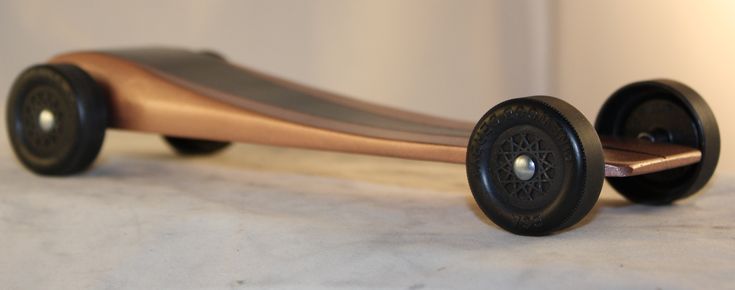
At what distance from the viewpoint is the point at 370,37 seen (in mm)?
3965

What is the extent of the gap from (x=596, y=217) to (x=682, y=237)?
24 centimetres

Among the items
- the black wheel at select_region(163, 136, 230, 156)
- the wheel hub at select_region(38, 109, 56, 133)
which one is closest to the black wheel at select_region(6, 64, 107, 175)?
the wheel hub at select_region(38, 109, 56, 133)

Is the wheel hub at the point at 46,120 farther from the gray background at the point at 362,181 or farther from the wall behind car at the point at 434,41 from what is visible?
the wall behind car at the point at 434,41

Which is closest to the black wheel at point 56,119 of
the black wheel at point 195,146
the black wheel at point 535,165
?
the black wheel at point 195,146

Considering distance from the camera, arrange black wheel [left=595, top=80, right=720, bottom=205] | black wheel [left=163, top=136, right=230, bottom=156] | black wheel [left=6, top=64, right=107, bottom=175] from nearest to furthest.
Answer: black wheel [left=595, top=80, right=720, bottom=205], black wheel [left=6, top=64, right=107, bottom=175], black wheel [left=163, top=136, right=230, bottom=156]

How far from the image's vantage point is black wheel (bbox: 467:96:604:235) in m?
2.05

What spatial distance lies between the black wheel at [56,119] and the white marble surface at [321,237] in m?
0.07

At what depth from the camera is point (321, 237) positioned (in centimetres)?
224

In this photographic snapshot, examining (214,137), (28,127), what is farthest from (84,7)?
(214,137)

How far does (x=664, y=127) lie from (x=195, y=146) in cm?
159

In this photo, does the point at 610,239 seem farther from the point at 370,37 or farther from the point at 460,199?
the point at 370,37

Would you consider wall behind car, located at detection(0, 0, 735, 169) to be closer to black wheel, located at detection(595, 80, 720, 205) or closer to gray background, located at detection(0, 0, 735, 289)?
gray background, located at detection(0, 0, 735, 289)

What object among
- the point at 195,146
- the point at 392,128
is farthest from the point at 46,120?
the point at 392,128

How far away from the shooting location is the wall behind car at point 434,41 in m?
3.02
